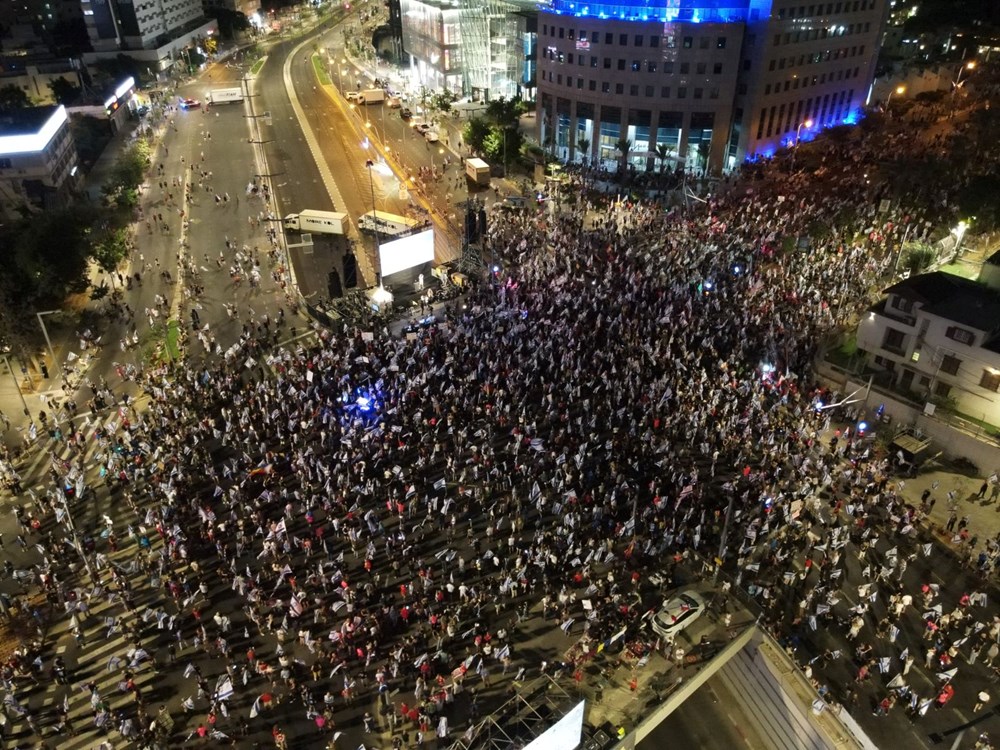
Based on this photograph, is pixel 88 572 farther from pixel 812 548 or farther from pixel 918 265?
pixel 918 265

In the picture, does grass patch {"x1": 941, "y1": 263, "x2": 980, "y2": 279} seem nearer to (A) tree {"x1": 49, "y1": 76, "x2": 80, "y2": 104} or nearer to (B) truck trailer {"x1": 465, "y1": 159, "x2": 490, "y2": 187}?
(B) truck trailer {"x1": 465, "y1": 159, "x2": 490, "y2": 187}

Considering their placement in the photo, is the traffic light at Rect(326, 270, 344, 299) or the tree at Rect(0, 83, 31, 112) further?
the tree at Rect(0, 83, 31, 112)

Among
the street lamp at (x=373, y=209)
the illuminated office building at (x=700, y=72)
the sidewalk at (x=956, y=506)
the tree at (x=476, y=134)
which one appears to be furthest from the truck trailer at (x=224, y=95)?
the sidewalk at (x=956, y=506)

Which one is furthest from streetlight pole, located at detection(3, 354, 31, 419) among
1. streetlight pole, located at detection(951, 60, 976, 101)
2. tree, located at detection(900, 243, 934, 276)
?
streetlight pole, located at detection(951, 60, 976, 101)

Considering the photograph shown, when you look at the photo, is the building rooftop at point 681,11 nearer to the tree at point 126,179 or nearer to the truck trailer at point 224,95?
the tree at point 126,179

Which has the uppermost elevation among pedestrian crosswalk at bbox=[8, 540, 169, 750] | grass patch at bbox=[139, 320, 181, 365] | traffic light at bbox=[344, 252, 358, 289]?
traffic light at bbox=[344, 252, 358, 289]

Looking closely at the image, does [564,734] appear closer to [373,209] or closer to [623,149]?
[373,209]
